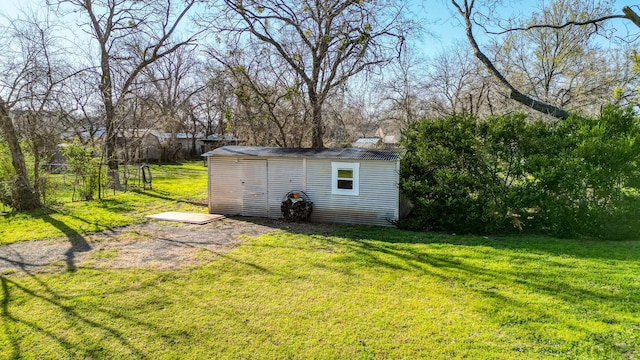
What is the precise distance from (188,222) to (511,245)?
676cm

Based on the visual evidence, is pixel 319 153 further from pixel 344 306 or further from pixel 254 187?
pixel 344 306

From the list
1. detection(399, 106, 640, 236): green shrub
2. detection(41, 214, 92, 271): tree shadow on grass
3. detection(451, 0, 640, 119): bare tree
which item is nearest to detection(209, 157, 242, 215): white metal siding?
detection(41, 214, 92, 271): tree shadow on grass

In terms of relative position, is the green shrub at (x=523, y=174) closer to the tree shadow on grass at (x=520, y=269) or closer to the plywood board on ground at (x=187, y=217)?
the tree shadow on grass at (x=520, y=269)

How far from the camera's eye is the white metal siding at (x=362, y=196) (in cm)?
814

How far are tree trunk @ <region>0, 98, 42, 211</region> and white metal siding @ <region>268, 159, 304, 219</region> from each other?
→ 635 cm

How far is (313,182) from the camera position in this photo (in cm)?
871

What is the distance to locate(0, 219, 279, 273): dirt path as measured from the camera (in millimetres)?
5488

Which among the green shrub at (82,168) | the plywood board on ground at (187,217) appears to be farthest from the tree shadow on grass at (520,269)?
the green shrub at (82,168)

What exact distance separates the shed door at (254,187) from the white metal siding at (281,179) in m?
0.17

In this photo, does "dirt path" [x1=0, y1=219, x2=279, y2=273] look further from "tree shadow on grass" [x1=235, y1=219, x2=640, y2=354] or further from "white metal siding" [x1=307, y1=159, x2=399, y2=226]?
"tree shadow on grass" [x1=235, y1=219, x2=640, y2=354]

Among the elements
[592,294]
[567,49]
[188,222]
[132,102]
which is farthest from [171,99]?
[592,294]

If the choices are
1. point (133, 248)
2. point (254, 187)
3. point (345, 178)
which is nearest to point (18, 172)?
point (133, 248)

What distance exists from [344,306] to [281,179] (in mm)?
5306

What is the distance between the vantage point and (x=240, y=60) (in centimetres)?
1175
